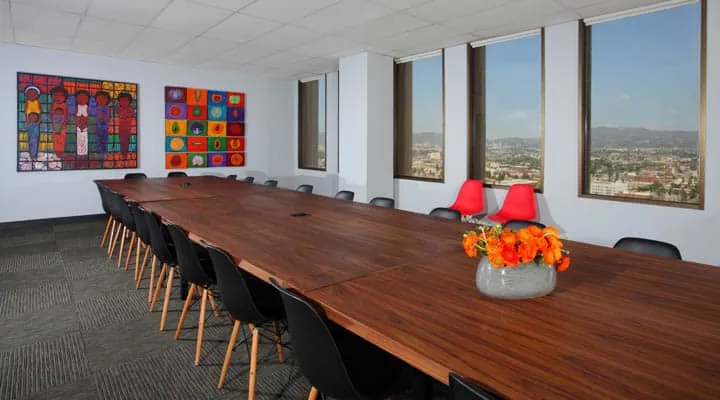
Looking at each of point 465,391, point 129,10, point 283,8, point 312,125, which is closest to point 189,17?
point 129,10

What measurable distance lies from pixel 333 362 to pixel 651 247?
1.97 m

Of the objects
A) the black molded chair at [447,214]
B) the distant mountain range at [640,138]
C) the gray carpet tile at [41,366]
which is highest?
the distant mountain range at [640,138]

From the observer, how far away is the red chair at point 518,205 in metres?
5.30

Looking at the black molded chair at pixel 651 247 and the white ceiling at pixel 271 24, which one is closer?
the black molded chair at pixel 651 247

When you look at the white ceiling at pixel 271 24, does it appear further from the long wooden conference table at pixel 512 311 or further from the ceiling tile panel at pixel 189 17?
the long wooden conference table at pixel 512 311

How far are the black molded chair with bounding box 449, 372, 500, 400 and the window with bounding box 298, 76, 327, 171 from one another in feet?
27.0

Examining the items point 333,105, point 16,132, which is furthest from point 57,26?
point 333,105

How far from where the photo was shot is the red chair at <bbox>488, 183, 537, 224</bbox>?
17.4 feet

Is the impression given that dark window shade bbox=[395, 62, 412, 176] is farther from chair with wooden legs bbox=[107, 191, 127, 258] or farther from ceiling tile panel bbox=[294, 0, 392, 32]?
chair with wooden legs bbox=[107, 191, 127, 258]

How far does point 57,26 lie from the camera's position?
5.62 m

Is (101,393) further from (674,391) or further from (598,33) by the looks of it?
(598,33)

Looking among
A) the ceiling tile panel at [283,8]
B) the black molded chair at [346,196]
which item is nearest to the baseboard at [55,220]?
the ceiling tile panel at [283,8]

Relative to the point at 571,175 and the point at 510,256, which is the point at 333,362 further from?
the point at 571,175

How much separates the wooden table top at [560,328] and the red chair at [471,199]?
3.80 meters
